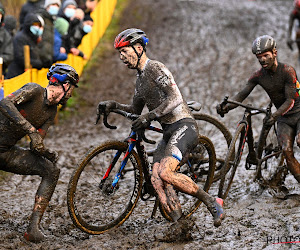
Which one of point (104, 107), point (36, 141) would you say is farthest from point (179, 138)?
point (36, 141)

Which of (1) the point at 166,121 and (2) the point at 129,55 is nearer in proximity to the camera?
(2) the point at 129,55

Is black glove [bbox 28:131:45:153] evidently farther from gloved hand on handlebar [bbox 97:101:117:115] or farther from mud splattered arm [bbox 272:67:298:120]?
mud splattered arm [bbox 272:67:298:120]

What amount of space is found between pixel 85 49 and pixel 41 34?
525cm

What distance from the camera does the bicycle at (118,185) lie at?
17.7 ft

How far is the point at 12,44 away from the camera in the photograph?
902 cm

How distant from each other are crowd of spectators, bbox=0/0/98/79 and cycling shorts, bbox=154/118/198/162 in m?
4.32

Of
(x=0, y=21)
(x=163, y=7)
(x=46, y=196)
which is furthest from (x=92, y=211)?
(x=163, y=7)

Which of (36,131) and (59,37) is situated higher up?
(59,37)

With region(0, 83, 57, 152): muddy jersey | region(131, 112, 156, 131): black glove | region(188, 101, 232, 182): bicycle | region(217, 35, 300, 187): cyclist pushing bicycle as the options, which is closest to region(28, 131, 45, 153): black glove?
region(0, 83, 57, 152): muddy jersey

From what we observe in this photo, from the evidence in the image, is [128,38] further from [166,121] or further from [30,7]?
[30,7]

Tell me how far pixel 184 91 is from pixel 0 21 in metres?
5.47

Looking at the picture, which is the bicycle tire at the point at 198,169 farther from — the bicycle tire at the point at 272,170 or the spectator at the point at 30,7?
the spectator at the point at 30,7

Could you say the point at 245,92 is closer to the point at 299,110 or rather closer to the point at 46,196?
the point at 299,110

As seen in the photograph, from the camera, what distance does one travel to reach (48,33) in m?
9.98
